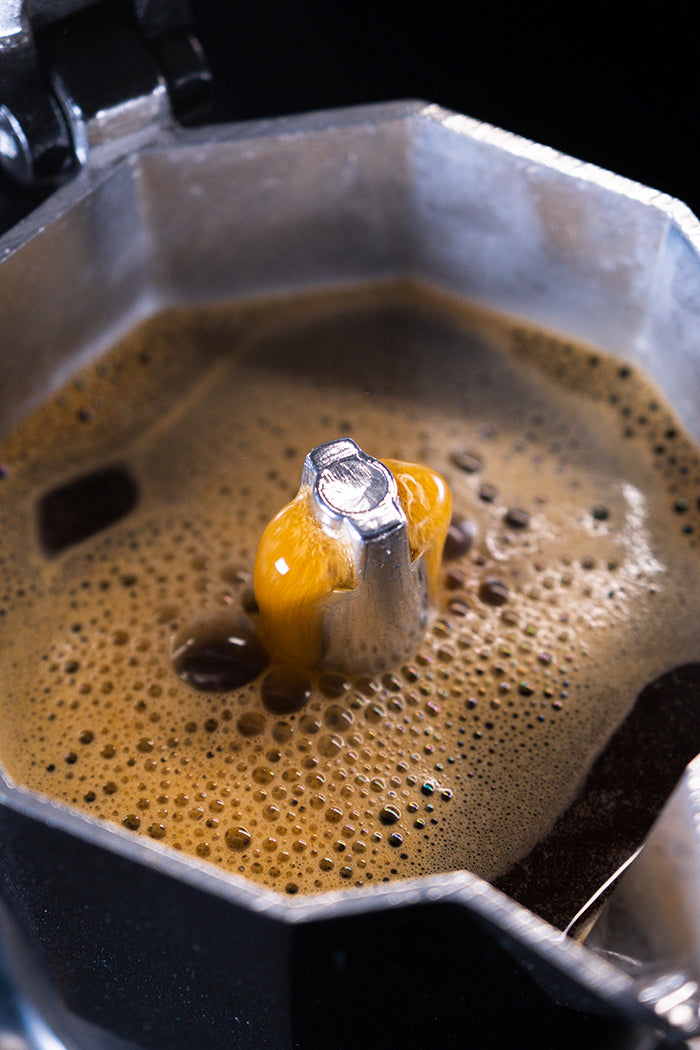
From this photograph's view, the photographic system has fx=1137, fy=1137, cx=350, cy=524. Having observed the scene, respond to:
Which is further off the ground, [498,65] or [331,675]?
[498,65]

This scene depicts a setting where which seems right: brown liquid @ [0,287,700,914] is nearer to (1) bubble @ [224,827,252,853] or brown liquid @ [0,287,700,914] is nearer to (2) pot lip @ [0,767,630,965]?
(1) bubble @ [224,827,252,853]

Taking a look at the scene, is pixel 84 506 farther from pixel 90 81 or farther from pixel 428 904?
pixel 428 904

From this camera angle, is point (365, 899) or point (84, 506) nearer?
point (365, 899)

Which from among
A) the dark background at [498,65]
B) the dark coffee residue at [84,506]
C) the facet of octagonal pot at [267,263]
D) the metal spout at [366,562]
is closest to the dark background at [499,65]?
the dark background at [498,65]

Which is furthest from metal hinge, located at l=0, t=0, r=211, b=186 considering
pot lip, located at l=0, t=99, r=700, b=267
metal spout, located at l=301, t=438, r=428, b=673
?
metal spout, located at l=301, t=438, r=428, b=673

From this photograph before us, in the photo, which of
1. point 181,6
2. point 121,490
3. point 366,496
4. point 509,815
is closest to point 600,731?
point 509,815

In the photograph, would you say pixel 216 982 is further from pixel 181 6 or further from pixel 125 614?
pixel 181 6

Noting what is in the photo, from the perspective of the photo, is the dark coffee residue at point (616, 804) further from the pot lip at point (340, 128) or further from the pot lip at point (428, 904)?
the pot lip at point (340, 128)

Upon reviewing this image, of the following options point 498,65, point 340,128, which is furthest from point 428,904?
point 498,65
